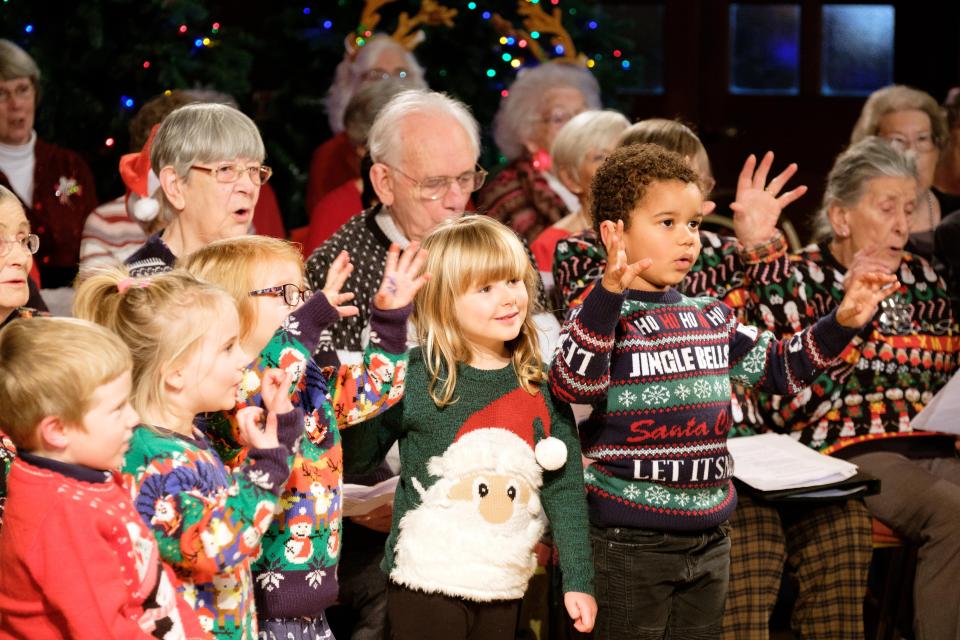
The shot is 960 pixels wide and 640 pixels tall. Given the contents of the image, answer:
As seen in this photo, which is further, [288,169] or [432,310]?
[288,169]

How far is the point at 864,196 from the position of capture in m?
3.71

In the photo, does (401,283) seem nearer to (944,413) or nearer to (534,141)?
(944,413)

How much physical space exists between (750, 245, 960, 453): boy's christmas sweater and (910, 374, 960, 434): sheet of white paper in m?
0.13

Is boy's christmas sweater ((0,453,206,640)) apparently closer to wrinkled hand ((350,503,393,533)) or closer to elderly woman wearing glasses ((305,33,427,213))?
wrinkled hand ((350,503,393,533))

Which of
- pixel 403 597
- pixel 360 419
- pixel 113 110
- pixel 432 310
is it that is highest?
pixel 113 110

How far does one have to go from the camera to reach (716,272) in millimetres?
3553

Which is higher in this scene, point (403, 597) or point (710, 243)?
point (710, 243)

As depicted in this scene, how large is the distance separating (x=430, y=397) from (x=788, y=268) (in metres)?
1.39

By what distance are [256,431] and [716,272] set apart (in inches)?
73.8

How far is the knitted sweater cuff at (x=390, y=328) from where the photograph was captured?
2.39 meters

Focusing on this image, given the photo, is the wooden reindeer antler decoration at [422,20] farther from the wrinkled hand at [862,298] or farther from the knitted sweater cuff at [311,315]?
the knitted sweater cuff at [311,315]

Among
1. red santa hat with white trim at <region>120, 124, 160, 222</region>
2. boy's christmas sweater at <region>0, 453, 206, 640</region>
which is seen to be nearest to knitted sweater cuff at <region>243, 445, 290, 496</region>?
boy's christmas sweater at <region>0, 453, 206, 640</region>

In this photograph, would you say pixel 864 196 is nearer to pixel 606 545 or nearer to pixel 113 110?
pixel 606 545

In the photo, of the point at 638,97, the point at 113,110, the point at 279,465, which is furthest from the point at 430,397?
the point at 638,97
